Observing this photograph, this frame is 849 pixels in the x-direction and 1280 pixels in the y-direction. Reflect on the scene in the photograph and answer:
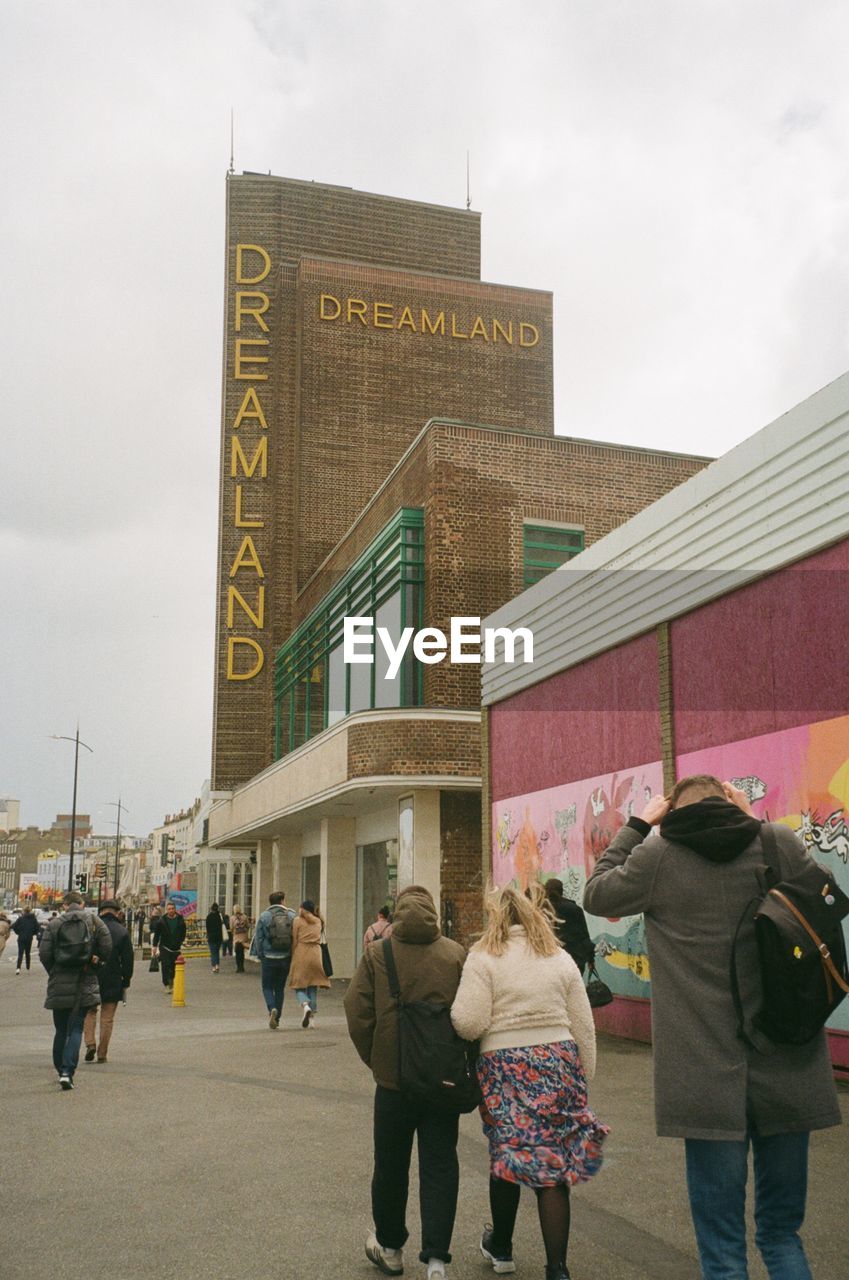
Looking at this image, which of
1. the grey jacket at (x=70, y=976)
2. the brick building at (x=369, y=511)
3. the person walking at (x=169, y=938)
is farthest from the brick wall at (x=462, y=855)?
the grey jacket at (x=70, y=976)

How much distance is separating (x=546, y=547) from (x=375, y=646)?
13.5 ft

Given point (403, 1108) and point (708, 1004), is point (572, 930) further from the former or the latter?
point (708, 1004)

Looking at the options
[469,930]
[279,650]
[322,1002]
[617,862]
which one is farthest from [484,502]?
[617,862]

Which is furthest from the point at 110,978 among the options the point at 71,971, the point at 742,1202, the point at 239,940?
the point at 239,940

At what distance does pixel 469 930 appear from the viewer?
72.2 ft

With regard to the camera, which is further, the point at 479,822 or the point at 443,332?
the point at 443,332

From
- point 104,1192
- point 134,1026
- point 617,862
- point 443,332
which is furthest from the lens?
point 443,332

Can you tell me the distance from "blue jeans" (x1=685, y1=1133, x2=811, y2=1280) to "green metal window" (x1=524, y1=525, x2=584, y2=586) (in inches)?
782

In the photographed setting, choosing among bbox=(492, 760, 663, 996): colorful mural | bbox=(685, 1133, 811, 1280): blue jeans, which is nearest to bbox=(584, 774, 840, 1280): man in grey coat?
bbox=(685, 1133, 811, 1280): blue jeans

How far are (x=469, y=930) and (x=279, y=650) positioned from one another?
59.2 feet

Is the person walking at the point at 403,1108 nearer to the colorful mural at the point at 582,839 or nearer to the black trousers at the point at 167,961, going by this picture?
the colorful mural at the point at 582,839

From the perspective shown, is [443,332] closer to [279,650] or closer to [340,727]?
[279,650]

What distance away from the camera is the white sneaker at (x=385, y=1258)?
5309 millimetres

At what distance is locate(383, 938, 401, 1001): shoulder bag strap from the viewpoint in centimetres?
537
